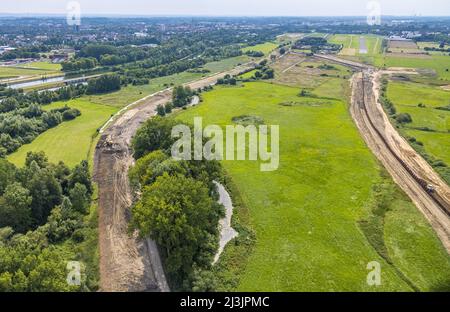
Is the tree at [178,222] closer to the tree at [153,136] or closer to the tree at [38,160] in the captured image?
the tree at [153,136]

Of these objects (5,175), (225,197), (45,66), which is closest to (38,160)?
(5,175)

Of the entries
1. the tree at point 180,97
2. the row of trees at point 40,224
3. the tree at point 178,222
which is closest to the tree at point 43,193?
the row of trees at point 40,224

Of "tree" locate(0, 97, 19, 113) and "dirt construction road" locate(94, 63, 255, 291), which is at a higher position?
"tree" locate(0, 97, 19, 113)

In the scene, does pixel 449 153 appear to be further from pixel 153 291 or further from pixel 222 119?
pixel 153 291

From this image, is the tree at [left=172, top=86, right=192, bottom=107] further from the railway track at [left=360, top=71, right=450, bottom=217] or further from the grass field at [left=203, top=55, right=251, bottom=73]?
the railway track at [left=360, top=71, right=450, bottom=217]

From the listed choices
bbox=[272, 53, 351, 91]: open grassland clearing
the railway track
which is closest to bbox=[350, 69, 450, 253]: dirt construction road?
the railway track

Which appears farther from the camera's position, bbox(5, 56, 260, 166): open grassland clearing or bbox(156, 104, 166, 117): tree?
bbox(156, 104, 166, 117): tree

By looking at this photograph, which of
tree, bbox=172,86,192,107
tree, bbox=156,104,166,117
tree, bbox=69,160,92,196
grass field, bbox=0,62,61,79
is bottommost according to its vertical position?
tree, bbox=69,160,92,196
